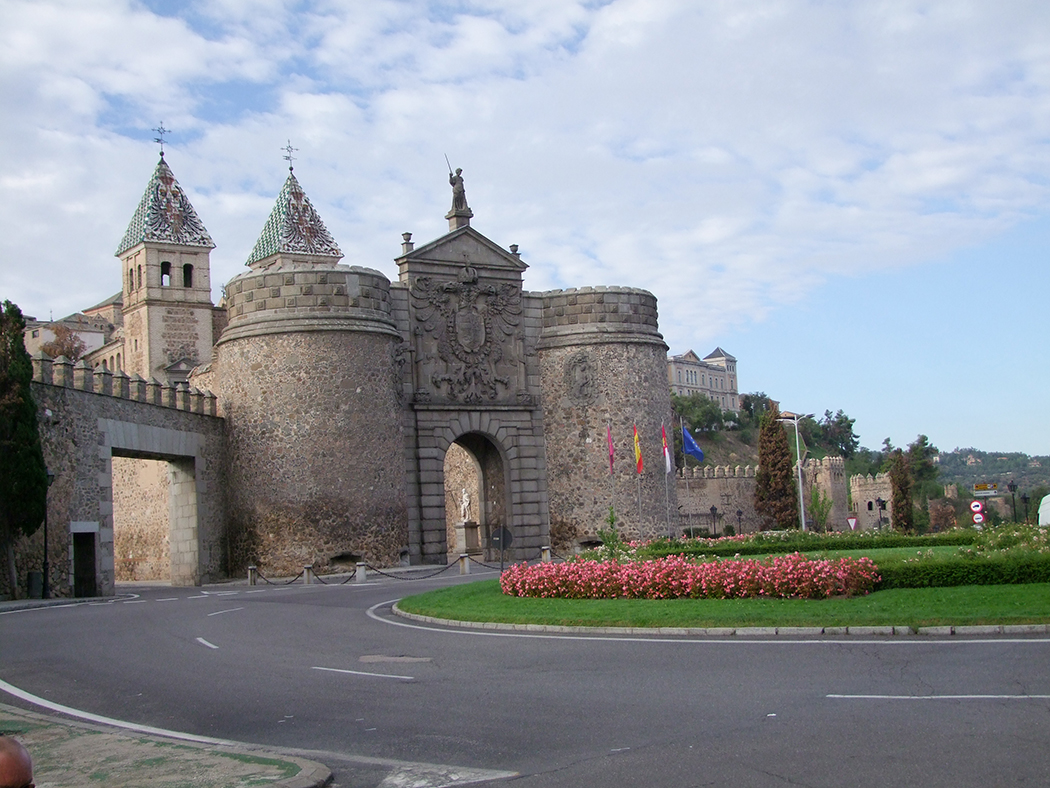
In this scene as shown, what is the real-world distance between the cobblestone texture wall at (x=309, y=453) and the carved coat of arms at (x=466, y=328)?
2.98 metres

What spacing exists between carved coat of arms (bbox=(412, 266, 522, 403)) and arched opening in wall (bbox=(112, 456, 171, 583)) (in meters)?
10.4

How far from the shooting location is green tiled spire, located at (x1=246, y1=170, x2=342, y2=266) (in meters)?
69.4

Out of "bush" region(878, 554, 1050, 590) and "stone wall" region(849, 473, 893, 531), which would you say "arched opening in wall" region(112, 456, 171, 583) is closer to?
"bush" region(878, 554, 1050, 590)

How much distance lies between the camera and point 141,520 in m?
42.5

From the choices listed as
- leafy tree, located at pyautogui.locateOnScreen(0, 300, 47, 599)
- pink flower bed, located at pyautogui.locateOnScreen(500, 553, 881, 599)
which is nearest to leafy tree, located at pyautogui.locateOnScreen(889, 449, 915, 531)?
pink flower bed, located at pyautogui.locateOnScreen(500, 553, 881, 599)

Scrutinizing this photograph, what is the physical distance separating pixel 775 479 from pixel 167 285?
41325mm

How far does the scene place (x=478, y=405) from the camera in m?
41.9

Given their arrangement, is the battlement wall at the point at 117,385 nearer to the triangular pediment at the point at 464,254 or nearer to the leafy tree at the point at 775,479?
the triangular pediment at the point at 464,254

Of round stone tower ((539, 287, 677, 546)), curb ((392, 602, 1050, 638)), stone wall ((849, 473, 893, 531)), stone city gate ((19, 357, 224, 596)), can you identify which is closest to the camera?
curb ((392, 602, 1050, 638))

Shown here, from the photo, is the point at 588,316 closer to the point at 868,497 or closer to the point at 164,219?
the point at 164,219

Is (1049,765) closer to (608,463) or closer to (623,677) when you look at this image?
(623,677)

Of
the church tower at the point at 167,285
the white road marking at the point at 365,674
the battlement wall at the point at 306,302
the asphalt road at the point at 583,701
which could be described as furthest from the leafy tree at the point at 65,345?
the white road marking at the point at 365,674

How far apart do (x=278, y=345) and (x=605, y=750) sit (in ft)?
101

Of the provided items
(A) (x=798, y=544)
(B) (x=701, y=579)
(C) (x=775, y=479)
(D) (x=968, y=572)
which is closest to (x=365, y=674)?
(B) (x=701, y=579)
